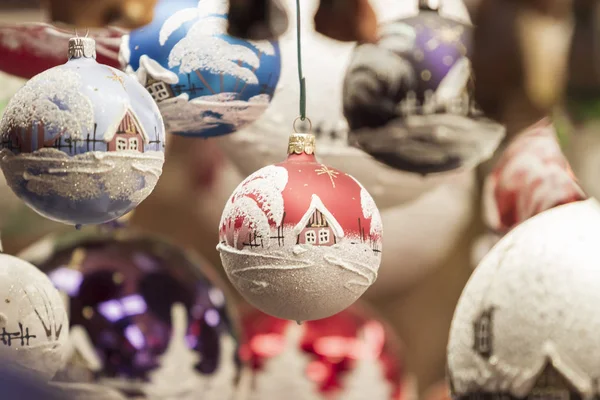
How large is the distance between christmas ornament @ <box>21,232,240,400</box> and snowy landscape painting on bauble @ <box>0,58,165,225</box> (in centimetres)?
39

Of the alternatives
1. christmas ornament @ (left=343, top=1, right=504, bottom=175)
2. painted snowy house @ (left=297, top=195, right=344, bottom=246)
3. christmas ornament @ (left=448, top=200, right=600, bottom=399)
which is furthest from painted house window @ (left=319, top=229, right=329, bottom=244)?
christmas ornament @ (left=343, top=1, right=504, bottom=175)

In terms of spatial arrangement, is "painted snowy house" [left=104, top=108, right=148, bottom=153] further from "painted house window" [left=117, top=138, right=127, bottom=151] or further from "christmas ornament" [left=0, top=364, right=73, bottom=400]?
"christmas ornament" [left=0, top=364, right=73, bottom=400]

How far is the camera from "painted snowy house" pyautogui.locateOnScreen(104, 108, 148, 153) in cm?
69

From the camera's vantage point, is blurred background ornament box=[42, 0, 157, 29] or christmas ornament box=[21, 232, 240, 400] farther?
christmas ornament box=[21, 232, 240, 400]

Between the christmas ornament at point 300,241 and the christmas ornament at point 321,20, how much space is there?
15cm

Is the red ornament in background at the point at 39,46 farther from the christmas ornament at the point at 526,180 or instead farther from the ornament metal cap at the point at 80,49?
the christmas ornament at the point at 526,180

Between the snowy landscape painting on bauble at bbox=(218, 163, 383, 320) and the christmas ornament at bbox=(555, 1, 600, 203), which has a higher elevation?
the christmas ornament at bbox=(555, 1, 600, 203)

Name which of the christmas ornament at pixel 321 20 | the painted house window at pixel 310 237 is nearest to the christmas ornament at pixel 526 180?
the christmas ornament at pixel 321 20

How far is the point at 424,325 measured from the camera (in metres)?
1.80

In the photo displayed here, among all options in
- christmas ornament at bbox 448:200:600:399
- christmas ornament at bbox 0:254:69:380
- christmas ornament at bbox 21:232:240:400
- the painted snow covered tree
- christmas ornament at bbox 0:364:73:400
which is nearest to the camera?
christmas ornament at bbox 0:364:73:400

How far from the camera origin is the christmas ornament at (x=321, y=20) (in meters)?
0.85

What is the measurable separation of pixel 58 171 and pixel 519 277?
0.32m

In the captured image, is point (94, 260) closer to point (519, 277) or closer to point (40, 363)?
point (40, 363)

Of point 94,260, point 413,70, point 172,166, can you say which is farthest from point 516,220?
point 172,166
